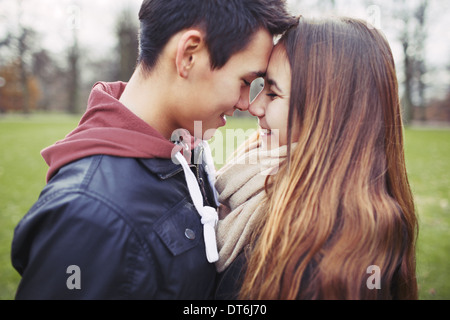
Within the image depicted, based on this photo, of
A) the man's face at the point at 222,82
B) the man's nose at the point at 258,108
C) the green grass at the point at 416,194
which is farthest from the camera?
the green grass at the point at 416,194

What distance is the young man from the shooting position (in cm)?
118

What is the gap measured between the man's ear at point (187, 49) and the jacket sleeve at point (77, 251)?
2.30 feet

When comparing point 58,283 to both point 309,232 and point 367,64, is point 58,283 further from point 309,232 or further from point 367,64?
point 367,64

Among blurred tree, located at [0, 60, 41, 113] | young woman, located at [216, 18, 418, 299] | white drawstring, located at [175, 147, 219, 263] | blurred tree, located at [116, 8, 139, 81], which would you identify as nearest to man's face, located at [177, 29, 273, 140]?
young woman, located at [216, 18, 418, 299]

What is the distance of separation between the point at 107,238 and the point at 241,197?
0.80 m

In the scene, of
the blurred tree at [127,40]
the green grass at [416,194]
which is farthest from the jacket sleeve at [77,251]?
the blurred tree at [127,40]

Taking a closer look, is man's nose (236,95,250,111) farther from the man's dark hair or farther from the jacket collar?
Answer: the jacket collar

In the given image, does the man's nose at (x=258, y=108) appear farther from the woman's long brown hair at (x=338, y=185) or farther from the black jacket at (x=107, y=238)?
the black jacket at (x=107, y=238)

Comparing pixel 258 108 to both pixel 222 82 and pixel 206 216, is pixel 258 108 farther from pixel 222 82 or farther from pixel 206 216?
pixel 206 216

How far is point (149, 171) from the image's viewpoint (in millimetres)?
1433

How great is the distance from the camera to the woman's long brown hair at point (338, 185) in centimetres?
142

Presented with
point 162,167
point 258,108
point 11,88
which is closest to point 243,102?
point 258,108

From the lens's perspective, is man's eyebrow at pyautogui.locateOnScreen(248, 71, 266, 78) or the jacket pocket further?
man's eyebrow at pyautogui.locateOnScreen(248, 71, 266, 78)
